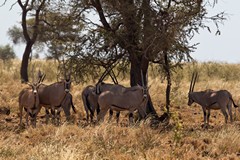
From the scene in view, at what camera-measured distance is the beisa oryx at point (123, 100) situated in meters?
14.0

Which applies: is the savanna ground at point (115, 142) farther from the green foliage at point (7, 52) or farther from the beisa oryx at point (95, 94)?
the green foliage at point (7, 52)

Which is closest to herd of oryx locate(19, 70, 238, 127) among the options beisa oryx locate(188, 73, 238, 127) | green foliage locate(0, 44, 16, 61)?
beisa oryx locate(188, 73, 238, 127)

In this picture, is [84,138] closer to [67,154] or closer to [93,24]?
[67,154]

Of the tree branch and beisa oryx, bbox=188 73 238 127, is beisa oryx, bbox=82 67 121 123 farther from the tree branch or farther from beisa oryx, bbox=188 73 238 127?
beisa oryx, bbox=188 73 238 127

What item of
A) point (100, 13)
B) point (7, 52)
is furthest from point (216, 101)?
point (7, 52)

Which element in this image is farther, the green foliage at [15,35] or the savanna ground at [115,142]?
the green foliage at [15,35]

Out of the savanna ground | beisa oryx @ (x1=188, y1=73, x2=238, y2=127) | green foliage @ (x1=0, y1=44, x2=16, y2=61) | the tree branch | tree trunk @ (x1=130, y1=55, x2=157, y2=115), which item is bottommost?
the savanna ground

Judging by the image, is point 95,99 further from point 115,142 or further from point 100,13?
point 115,142

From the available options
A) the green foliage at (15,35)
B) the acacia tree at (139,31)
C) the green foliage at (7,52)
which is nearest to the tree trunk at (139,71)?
the acacia tree at (139,31)

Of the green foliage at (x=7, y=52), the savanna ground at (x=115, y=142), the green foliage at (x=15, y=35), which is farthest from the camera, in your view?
the green foliage at (x=15, y=35)

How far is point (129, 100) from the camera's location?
1433 centimetres

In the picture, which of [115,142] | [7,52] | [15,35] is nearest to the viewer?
[115,142]

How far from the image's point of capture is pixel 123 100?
14.3m

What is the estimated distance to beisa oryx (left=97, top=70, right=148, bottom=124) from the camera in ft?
46.0
